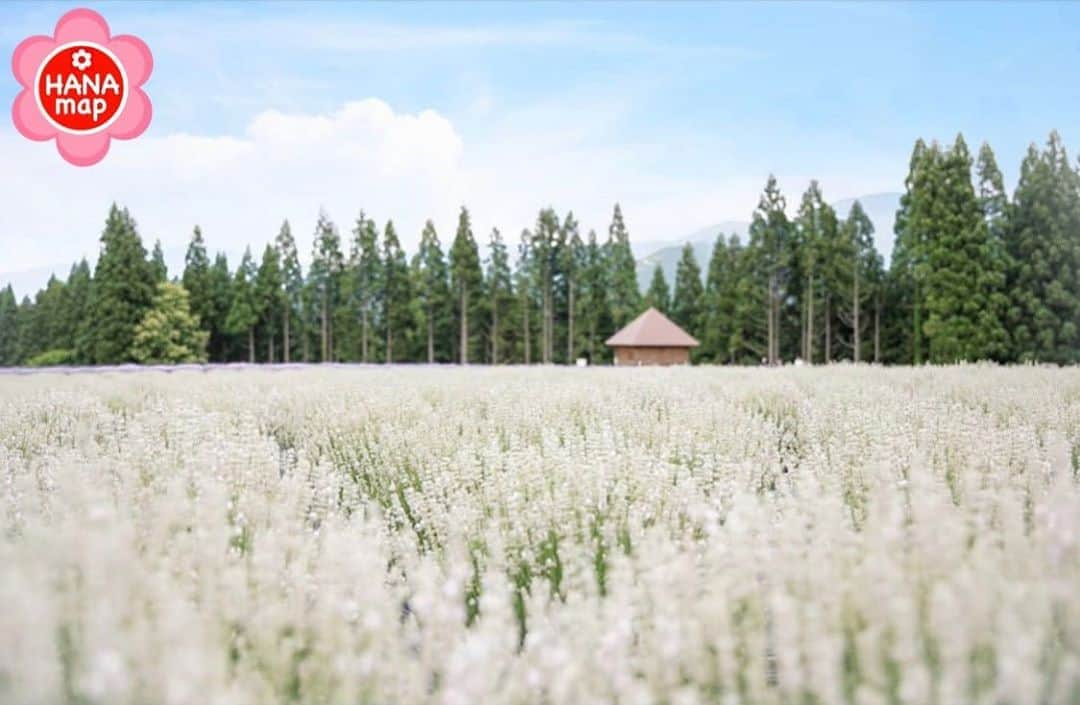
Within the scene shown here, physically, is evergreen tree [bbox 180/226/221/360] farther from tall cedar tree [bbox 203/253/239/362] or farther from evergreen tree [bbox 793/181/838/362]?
evergreen tree [bbox 793/181/838/362]

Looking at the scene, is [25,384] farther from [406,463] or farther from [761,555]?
[761,555]

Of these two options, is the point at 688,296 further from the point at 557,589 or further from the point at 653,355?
the point at 557,589

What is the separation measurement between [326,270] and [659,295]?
66.7 ft

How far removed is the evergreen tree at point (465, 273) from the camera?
1769 inches

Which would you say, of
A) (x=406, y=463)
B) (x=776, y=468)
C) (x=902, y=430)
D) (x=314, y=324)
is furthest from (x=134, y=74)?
(x=314, y=324)

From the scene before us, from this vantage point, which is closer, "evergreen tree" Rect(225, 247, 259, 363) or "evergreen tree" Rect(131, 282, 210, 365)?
"evergreen tree" Rect(131, 282, 210, 365)

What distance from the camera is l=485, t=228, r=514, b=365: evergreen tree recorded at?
4756 cm

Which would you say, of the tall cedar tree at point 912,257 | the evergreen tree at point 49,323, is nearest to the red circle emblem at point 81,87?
the tall cedar tree at point 912,257

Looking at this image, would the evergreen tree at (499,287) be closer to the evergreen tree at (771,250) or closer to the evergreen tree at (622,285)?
the evergreen tree at (622,285)

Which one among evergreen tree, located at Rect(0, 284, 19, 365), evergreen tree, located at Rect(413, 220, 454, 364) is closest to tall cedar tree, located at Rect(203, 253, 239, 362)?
evergreen tree, located at Rect(413, 220, 454, 364)

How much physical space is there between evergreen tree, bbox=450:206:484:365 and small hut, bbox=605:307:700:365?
10910 mm

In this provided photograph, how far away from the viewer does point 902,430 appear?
4.15 m

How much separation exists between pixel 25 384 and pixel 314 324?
41946mm

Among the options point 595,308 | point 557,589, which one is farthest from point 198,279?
point 557,589
